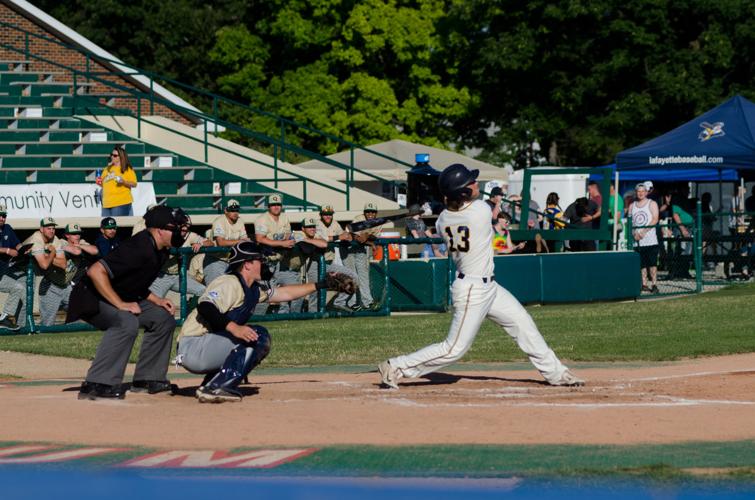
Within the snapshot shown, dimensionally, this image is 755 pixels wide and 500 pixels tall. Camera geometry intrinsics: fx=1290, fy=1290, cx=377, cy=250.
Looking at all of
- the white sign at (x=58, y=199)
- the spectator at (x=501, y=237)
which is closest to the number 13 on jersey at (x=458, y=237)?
the spectator at (x=501, y=237)

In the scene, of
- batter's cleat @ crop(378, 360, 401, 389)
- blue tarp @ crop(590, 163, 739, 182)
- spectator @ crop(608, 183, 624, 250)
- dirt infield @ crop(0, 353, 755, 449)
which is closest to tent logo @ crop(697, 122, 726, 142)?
spectator @ crop(608, 183, 624, 250)

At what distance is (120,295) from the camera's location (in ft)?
35.9

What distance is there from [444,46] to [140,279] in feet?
121

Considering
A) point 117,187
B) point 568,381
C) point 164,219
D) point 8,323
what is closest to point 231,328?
point 164,219

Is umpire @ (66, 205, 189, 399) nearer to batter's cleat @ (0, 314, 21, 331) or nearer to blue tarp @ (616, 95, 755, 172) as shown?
batter's cleat @ (0, 314, 21, 331)

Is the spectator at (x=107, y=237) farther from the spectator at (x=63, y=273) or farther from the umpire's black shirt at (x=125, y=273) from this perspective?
the umpire's black shirt at (x=125, y=273)

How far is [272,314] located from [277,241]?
1105mm

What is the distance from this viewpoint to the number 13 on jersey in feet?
35.3

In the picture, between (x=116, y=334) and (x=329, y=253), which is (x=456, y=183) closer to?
(x=116, y=334)

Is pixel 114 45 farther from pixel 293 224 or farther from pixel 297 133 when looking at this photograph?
pixel 293 224

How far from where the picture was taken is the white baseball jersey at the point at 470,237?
10.8 metres

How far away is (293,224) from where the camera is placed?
22.9 meters

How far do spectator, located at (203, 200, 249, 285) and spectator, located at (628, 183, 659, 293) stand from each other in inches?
302

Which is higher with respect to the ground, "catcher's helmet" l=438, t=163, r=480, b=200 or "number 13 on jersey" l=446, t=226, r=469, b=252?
"catcher's helmet" l=438, t=163, r=480, b=200
